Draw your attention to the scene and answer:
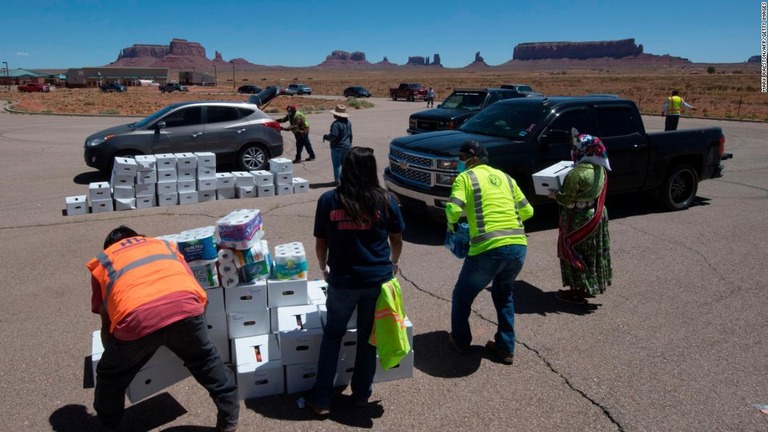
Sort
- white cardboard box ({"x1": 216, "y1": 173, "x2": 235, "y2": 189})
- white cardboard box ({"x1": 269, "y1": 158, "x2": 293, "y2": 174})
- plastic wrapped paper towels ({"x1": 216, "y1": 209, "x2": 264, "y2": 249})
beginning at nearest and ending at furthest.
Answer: plastic wrapped paper towels ({"x1": 216, "y1": 209, "x2": 264, "y2": 249}) → white cardboard box ({"x1": 216, "y1": 173, "x2": 235, "y2": 189}) → white cardboard box ({"x1": 269, "y1": 158, "x2": 293, "y2": 174})

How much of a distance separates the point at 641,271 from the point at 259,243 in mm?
4703

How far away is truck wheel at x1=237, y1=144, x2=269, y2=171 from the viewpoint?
12742 millimetres

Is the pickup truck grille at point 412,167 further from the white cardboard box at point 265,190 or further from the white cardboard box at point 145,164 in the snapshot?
the white cardboard box at point 145,164

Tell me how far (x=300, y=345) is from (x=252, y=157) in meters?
9.30

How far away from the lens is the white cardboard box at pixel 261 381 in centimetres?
411

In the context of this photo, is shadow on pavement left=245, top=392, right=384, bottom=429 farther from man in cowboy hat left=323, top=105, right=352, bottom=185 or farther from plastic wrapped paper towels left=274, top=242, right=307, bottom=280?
man in cowboy hat left=323, top=105, right=352, bottom=185

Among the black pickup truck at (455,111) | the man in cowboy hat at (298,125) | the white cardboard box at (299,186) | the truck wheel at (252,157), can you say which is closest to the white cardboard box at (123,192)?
A: the white cardboard box at (299,186)

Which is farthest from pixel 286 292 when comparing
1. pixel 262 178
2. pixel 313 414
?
pixel 262 178

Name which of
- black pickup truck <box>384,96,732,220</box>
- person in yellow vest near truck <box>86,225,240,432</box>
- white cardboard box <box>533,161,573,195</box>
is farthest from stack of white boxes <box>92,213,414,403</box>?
black pickup truck <box>384,96,732,220</box>

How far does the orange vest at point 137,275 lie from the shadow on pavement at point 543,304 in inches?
135

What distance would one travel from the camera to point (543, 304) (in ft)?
19.3

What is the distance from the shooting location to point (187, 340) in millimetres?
3453

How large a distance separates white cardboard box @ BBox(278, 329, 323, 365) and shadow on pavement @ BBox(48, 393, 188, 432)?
72 centimetres

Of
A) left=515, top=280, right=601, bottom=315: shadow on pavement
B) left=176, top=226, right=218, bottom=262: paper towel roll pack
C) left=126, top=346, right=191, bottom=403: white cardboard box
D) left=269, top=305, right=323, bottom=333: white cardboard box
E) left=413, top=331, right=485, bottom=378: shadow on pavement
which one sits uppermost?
left=176, top=226, right=218, bottom=262: paper towel roll pack
